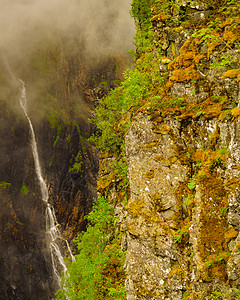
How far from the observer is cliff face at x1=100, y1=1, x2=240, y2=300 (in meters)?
5.69

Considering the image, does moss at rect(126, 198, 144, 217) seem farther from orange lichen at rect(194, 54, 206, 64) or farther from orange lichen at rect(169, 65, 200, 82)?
orange lichen at rect(194, 54, 206, 64)

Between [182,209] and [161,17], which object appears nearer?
[182,209]

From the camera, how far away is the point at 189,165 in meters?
7.15

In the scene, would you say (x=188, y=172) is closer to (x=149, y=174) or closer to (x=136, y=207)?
(x=149, y=174)

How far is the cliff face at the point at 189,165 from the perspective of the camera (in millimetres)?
5688

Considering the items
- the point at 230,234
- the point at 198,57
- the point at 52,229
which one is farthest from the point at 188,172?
the point at 52,229

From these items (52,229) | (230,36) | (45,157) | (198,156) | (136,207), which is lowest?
(52,229)

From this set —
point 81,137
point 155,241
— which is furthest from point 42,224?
point 155,241

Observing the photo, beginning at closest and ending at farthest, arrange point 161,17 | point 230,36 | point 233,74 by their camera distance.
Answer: point 233,74, point 230,36, point 161,17

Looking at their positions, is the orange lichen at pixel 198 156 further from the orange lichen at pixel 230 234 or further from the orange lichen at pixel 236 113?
the orange lichen at pixel 230 234

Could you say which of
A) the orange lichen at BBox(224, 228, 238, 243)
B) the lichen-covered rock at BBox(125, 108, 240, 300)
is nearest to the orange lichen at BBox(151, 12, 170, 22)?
the lichen-covered rock at BBox(125, 108, 240, 300)

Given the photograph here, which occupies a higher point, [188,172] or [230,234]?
[188,172]

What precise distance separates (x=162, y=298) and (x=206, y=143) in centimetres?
444

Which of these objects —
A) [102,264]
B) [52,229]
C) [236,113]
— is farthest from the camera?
[52,229]
